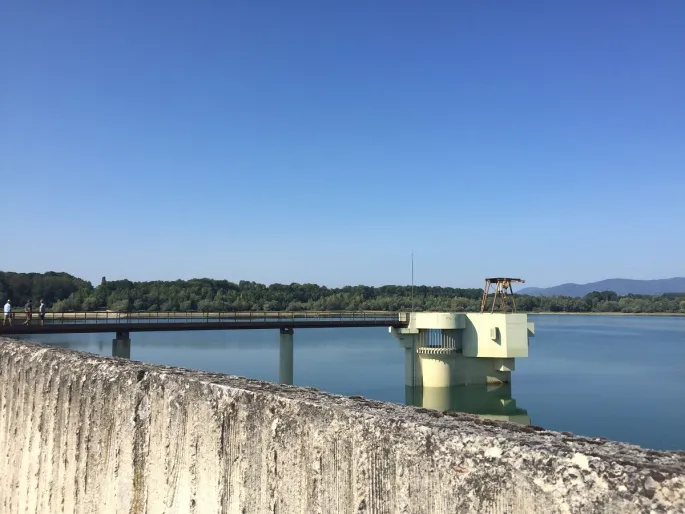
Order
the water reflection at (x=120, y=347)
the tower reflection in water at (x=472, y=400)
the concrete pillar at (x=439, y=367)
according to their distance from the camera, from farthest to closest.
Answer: the concrete pillar at (x=439, y=367) < the tower reflection in water at (x=472, y=400) < the water reflection at (x=120, y=347)

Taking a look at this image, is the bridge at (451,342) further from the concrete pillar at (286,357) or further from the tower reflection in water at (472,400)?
the tower reflection in water at (472,400)

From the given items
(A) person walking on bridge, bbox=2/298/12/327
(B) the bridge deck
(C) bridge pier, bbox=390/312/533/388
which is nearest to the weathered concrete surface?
(A) person walking on bridge, bbox=2/298/12/327

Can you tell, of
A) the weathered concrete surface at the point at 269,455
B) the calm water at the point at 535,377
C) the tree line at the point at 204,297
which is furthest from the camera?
the tree line at the point at 204,297

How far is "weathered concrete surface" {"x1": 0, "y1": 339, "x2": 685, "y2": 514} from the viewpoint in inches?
69.7

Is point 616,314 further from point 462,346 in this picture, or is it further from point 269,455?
point 269,455

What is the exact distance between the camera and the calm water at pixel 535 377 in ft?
95.9

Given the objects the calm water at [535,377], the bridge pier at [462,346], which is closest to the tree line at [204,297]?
the calm water at [535,377]

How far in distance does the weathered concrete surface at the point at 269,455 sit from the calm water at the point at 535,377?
2625 centimetres

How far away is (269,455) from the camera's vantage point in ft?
8.87

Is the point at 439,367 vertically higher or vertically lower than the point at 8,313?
lower

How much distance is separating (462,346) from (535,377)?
33.3 ft

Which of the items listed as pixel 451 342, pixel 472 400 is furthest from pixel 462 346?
pixel 472 400

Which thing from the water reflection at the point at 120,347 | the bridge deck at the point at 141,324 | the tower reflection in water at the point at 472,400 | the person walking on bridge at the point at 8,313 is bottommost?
the tower reflection in water at the point at 472,400

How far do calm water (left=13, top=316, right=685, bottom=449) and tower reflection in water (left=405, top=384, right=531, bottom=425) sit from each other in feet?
0.22
